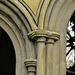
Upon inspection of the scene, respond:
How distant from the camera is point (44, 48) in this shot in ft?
21.8

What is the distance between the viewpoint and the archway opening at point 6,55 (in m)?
8.91

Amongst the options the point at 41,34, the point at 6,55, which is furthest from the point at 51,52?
the point at 6,55

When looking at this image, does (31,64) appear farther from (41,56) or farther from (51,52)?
(51,52)

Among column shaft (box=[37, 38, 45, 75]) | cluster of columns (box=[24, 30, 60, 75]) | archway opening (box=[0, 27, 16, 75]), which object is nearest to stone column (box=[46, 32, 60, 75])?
cluster of columns (box=[24, 30, 60, 75])

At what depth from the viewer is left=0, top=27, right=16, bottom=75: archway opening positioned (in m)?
8.91

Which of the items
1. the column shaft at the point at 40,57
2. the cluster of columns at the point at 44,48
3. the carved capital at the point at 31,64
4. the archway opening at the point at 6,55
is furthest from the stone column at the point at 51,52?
the archway opening at the point at 6,55

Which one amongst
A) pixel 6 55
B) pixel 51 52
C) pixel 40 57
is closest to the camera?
pixel 40 57

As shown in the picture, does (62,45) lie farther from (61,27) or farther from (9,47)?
(9,47)

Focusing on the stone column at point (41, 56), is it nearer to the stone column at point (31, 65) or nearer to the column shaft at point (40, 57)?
the column shaft at point (40, 57)

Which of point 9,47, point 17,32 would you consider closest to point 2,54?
point 9,47

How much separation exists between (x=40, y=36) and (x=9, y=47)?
2.41 meters

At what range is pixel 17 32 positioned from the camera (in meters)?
6.91

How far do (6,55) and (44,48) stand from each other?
2.56m

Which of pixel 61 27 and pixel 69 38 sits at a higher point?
pixel 69 38
